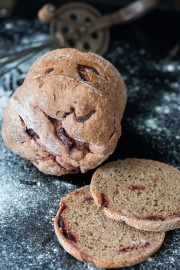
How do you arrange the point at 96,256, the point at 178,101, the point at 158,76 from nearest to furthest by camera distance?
1. the point at 96,256
2. the point at 178,101
3. the point at 158,76

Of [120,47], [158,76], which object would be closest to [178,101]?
[158,76]

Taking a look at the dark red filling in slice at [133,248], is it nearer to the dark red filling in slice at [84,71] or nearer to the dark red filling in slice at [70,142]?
the dark red filling in slice at [70,142]

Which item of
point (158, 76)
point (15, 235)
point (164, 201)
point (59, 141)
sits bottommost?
point (158, 76)

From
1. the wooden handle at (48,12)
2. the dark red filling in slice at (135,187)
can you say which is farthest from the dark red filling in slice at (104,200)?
the wooden handle at (48,12)

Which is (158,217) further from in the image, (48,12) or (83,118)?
(48,12)

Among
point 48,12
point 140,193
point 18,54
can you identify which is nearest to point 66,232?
point 140,193

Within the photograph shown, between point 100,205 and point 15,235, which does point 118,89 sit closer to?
point 100,205
